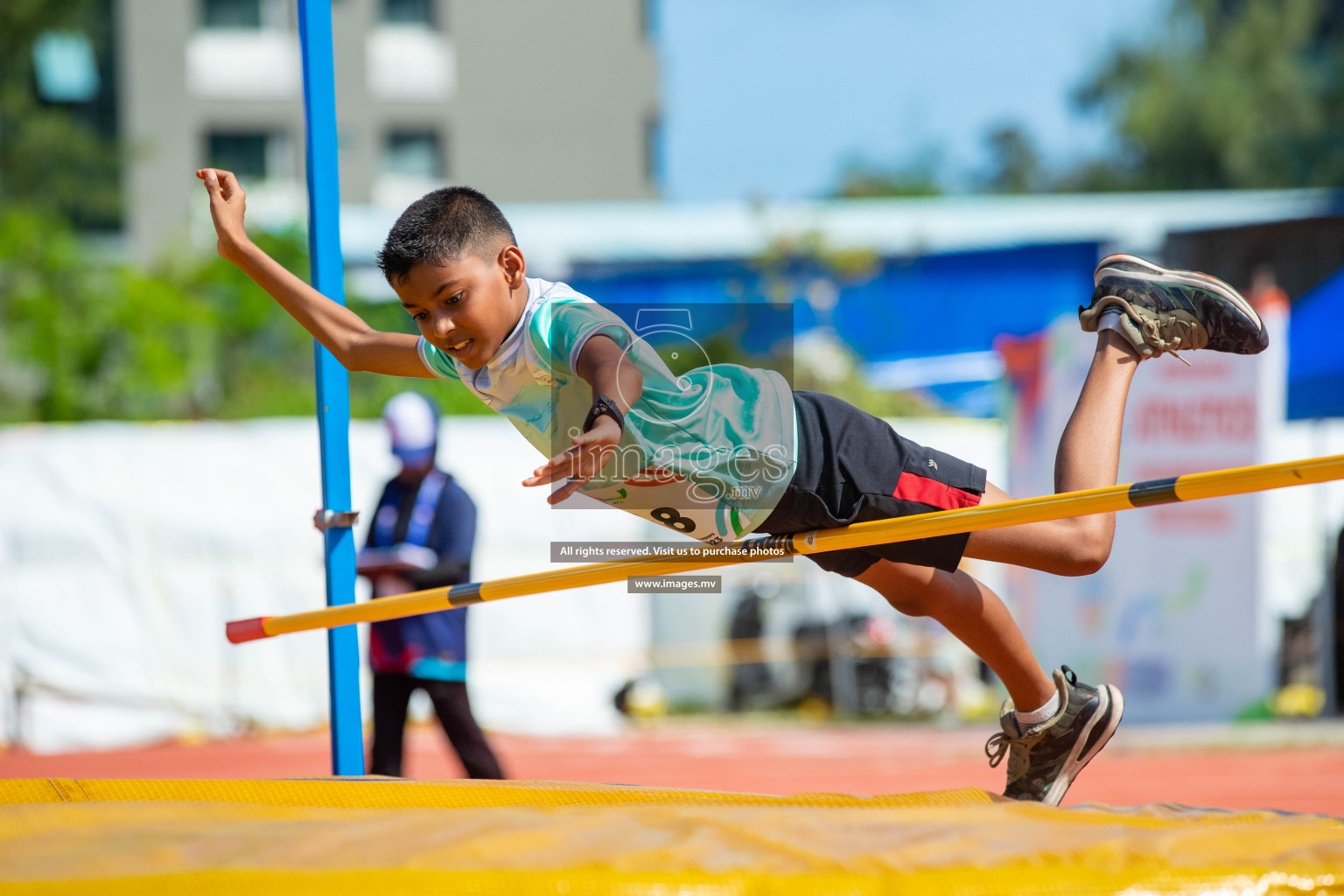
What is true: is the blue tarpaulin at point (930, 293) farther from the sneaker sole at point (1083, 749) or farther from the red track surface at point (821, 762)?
the sneaker sole at point (1083, 749)

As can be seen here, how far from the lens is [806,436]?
240 centimetres

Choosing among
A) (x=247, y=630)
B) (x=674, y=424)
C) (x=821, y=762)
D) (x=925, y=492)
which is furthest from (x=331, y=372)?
(x=821, y=762)

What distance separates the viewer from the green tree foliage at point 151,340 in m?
11.5

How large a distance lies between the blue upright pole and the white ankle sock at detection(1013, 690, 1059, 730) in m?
1.54

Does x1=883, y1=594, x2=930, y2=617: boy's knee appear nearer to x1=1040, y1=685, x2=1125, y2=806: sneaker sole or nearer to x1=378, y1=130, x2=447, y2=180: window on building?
x1=1040, y1=685, x2=1125, y2=806: sneaker sole

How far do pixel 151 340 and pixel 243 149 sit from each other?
9487mm

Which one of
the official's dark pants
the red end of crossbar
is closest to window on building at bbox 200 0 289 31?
the official's dark pants

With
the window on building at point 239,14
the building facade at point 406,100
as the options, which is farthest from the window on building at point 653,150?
the window on building at point 239,14

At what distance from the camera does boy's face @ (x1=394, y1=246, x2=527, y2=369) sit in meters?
2.34

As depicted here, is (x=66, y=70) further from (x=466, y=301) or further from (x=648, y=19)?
(x=466, y=301)

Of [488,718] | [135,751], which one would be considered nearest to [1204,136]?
[488,718]

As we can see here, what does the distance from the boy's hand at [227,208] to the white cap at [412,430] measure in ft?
4.43

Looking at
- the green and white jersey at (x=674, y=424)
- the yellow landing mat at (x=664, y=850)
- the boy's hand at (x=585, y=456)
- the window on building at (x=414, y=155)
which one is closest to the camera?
the yellow landing mat at (x=664, y=850)

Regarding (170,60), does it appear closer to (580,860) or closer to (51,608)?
(51,608)
